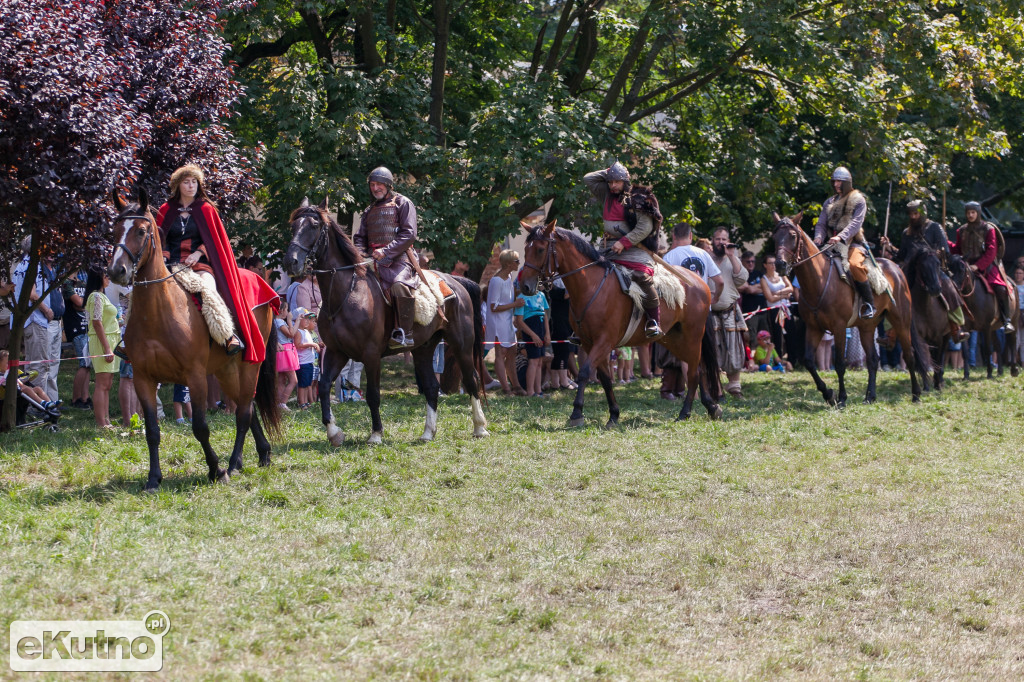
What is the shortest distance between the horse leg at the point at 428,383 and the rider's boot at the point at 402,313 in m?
0.57

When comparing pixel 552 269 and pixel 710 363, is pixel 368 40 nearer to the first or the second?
pixel 552 269

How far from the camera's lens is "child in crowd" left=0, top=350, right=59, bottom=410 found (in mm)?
12664

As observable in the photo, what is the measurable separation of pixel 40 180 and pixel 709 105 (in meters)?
16.0

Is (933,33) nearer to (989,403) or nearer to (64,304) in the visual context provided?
(989,403)

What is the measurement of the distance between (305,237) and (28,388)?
15.2 ft

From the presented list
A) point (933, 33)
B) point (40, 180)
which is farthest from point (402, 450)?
point (933, 33)

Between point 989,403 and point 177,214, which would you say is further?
point 989,403

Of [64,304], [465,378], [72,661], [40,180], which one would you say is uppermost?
[40,180]

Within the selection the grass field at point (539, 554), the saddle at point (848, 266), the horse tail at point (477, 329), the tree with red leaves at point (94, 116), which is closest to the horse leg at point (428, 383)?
the grass field at point (539, 554)

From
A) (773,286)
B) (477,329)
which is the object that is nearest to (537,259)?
(477,329)

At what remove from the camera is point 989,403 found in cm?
1525

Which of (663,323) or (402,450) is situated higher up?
(663,323)

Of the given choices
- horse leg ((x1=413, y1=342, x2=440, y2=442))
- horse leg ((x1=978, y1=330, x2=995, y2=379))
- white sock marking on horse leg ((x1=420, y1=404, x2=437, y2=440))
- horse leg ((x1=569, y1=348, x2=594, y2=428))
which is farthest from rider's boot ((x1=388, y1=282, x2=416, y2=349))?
horse leg ((x1=978, y1=330, x2=995, y2=379))

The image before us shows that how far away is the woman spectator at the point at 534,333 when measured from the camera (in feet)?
53.5
